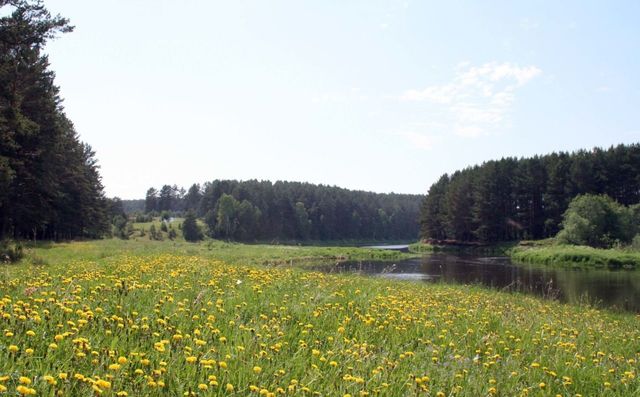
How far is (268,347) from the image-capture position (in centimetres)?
436

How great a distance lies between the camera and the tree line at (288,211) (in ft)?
339

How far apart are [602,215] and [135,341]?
66102 millimetres

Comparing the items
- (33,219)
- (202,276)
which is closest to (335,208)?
(33,219)

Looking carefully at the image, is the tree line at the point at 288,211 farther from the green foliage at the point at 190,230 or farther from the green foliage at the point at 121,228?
the green foliage at the point at 121,228

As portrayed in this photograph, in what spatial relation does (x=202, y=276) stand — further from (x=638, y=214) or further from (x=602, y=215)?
(x=638, y=214)

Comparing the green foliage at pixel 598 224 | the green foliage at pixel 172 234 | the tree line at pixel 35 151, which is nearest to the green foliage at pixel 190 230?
the green foliage at pixel 172 234

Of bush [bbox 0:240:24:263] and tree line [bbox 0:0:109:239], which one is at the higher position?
tree line [bbox 0:0:109:239]

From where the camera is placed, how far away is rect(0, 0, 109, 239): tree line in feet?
65.0

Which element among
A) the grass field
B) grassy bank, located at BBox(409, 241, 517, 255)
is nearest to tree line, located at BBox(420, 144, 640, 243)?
grassy bank, located at BBox(409, 241, 517, 255)

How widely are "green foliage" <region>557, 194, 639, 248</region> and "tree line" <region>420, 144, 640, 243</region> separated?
11.2 meters

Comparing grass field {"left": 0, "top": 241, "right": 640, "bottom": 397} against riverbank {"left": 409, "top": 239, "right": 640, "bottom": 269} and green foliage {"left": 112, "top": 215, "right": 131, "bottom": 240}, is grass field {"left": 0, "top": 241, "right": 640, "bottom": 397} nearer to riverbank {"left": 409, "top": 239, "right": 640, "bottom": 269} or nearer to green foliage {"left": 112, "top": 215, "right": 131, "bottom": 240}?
riverbank {"left": 409, "top": 239, "right": 640, "bottom": 269}

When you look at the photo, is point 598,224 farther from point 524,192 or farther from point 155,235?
point 155,235

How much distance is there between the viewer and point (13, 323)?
13.2ft

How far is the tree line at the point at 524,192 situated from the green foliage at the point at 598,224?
1120 cm
